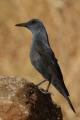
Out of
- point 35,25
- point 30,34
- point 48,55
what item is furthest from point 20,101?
point 30,34

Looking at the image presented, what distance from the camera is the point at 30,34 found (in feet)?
92.9

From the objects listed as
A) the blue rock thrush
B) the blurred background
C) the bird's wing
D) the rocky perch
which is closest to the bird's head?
the blue rock thrush

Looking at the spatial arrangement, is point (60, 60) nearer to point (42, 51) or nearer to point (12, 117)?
point (42, 51)

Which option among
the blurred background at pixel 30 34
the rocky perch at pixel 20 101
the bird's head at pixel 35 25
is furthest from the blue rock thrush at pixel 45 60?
the blurred background at pixel 30 34

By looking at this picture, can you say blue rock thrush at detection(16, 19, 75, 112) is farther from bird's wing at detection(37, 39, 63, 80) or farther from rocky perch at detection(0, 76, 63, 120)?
rocky perch at detection(0, 76, 63, 120)

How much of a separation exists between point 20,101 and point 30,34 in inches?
625

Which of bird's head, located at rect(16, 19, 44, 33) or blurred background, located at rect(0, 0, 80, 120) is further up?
bird's head, located at rect(16, 19, 44, 33)

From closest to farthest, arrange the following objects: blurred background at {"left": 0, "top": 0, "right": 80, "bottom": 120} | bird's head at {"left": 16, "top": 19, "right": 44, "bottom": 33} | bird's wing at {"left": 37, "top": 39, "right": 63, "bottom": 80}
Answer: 1. bird's wing at {"left": 37, "top": 39, "right": 63, "bottom": 80}
2. bird's head at {"left": 16, "top": 19, "right": 44, "bottom": 33}
3. blurred background at {"left": 0, "top": 0, "right": 80, "bottom": 120}

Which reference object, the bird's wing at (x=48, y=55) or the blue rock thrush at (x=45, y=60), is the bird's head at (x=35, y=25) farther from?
the bird's wing at (x=48, y=55)

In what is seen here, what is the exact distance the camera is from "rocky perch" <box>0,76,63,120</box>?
12484 mm

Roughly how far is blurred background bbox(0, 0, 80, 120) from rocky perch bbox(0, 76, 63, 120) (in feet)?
44.4

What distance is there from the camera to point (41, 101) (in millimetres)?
12969

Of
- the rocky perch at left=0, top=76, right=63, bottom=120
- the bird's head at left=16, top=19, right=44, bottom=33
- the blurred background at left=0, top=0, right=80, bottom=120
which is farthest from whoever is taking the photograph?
the blurred background at left=0, top=0, right=80, bottom=120

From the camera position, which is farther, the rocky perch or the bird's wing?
the bird's wing
